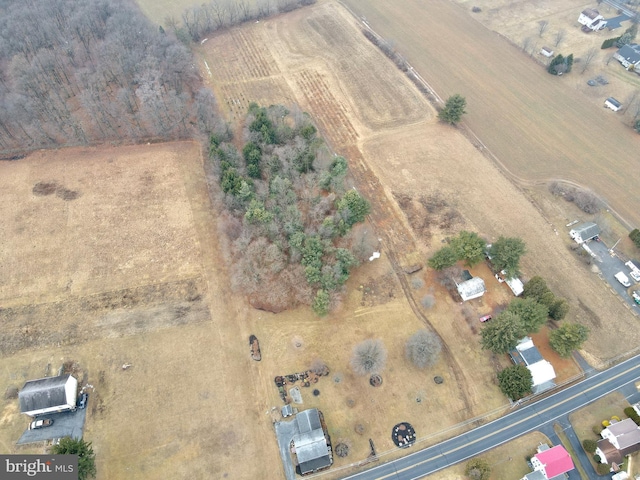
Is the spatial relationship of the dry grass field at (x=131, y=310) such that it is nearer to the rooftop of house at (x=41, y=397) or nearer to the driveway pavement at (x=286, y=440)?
the driveway pavement at (x=286, y=440)

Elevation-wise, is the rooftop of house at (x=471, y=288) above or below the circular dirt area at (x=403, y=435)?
above

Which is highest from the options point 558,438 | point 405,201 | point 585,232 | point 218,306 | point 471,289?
point 585,232

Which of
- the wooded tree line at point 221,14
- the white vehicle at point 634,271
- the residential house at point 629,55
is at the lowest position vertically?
the white vehicle at point 634,271

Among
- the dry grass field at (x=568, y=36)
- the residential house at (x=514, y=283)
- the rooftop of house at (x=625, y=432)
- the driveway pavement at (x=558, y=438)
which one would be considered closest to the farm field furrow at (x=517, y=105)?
the dry grass field at (x=568, y=36)

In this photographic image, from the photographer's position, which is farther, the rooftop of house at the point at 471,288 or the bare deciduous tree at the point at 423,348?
the rooftop of house at the point at 471,288

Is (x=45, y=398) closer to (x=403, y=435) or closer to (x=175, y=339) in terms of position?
(x=175, y=339)

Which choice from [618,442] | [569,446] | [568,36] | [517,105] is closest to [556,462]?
[569,446]

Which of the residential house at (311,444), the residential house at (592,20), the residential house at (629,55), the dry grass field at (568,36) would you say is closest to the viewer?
the residential house at (311,444)

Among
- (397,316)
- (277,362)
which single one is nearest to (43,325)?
(277,362)
